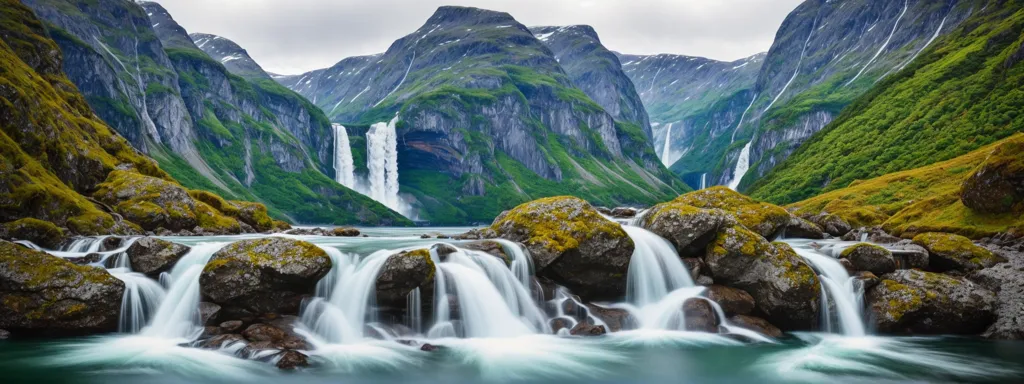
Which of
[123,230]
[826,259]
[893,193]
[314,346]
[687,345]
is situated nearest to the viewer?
[314,346]

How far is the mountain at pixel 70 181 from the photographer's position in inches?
1420

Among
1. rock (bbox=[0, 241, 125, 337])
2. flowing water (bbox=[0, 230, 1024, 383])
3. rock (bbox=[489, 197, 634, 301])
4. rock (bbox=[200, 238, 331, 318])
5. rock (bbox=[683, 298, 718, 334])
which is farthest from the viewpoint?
rock (bbox=[489, 197, 634, 301])

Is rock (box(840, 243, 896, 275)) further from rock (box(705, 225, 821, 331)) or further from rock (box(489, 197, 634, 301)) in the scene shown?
rock (box(489, 197, 634, 301))

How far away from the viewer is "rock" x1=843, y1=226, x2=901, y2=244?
41.0 metres

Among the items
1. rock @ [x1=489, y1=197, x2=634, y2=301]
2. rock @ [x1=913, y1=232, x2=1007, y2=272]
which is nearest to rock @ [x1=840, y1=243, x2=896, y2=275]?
rock @ [x1=913, y1=232, x2=1007, y2=272]

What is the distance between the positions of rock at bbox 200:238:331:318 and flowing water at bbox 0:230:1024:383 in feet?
2.60

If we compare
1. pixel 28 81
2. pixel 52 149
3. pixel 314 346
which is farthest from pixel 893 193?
pixel 28 81

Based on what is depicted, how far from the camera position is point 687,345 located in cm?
2164

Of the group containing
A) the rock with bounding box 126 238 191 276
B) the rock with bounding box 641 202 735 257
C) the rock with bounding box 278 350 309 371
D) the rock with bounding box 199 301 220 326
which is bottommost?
the rock with bounding box 278 350 309 371

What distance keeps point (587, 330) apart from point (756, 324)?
6918 millimetres

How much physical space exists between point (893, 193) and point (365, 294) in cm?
7822

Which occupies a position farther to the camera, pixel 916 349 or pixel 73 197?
pixel 73 197

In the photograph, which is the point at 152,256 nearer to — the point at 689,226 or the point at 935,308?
the point at 689,226

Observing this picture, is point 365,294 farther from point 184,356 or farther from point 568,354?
point 568,354
